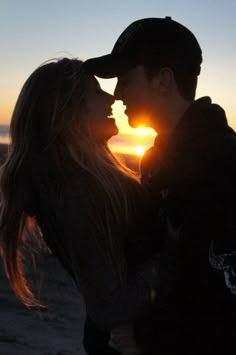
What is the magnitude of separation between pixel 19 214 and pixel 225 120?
111 centimetres

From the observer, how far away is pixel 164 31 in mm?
3002

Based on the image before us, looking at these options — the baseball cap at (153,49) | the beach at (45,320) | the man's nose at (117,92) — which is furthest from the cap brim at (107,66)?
the beach at (45,320)

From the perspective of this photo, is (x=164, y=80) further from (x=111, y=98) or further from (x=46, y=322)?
(x=46, y=322)

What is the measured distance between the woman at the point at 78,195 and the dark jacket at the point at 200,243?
129 millimetres

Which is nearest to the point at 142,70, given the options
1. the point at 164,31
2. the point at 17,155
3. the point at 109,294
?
the point at 164,31

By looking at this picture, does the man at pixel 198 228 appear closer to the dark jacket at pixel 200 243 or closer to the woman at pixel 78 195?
the dark jacket at pixel 200 243

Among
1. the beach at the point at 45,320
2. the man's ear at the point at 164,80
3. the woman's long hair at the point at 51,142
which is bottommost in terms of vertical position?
the beach at the point at 45,320

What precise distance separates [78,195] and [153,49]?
90 cm

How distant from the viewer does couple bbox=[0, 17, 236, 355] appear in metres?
2.52

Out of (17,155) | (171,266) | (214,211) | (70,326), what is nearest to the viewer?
(214,211)

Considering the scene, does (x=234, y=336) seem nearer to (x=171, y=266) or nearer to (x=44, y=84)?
(x=171, y=266)

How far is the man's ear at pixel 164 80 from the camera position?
120 inches

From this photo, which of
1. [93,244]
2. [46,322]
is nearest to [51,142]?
[93,244]

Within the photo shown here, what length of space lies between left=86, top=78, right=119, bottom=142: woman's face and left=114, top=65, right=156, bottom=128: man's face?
114 mm
